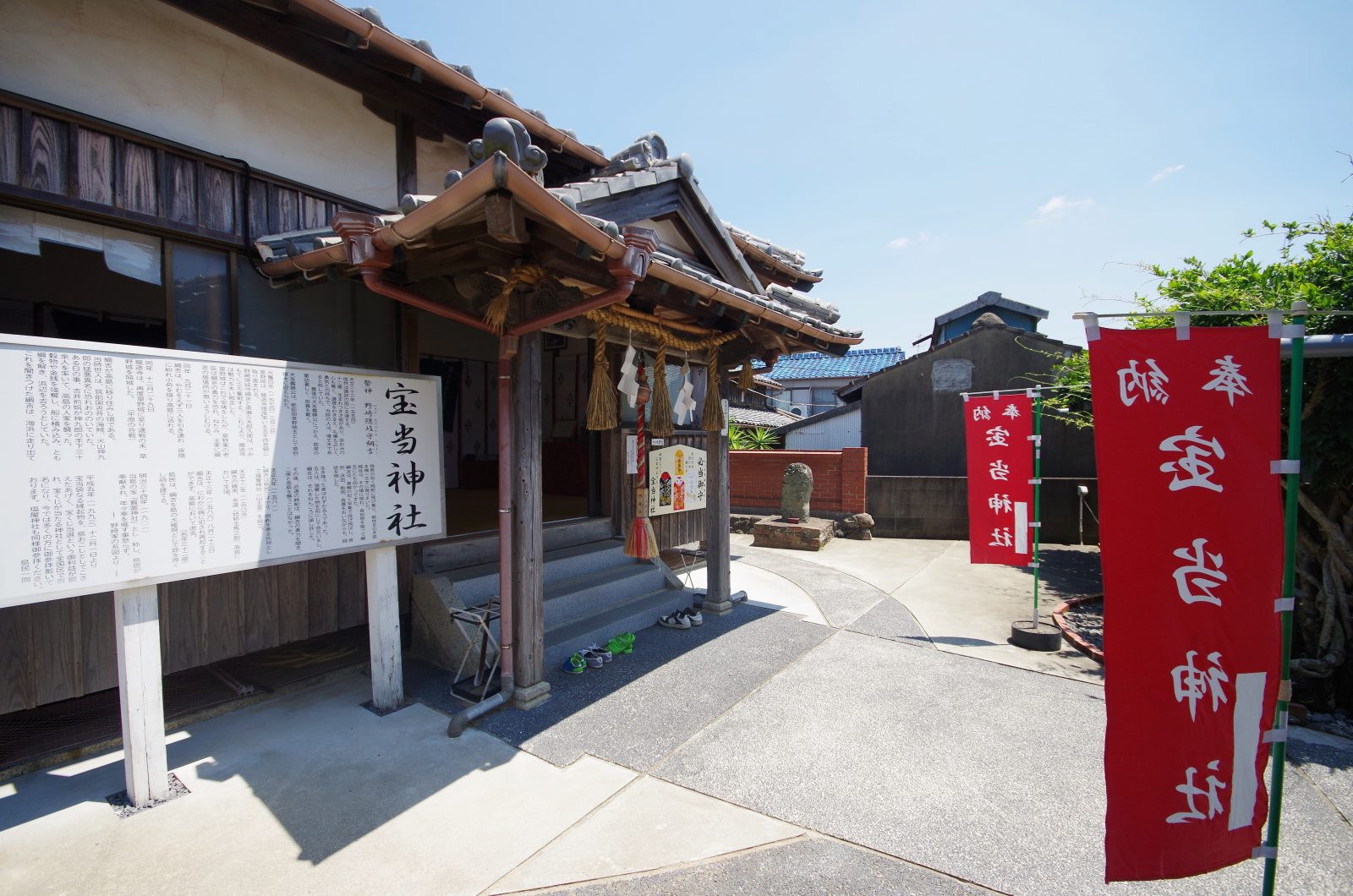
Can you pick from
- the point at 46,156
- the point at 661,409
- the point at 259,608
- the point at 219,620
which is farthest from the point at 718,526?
the point at 46,156

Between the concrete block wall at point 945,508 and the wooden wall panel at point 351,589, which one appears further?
the concrete block wall at point 945,508

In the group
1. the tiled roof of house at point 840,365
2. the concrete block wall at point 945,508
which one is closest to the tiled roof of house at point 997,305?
the tiled roof of house at point 840,365

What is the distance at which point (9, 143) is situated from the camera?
146 inches

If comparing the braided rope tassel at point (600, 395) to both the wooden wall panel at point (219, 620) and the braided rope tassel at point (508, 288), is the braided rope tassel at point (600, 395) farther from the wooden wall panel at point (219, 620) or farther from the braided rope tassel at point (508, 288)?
the wooden wall panel at point (219, 620)

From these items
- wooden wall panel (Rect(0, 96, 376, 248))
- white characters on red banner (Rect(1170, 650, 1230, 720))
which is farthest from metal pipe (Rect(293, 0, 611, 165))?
white characters on red banner (Rect(1170, 650, 1230, 720))

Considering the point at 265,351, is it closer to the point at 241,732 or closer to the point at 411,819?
the point at 241,732

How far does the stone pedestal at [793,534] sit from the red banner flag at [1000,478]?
459 cm

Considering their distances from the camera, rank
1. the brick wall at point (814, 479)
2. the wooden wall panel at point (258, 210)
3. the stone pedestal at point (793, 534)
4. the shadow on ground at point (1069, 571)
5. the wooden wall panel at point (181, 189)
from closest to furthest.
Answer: the wooden wall panel at point (181, 189), the wooden wall panel at point (258, 210), the shadow on ground at point (1069, 571), the stone pedestal at point (793, 534), the brick wall at point (814, 479)

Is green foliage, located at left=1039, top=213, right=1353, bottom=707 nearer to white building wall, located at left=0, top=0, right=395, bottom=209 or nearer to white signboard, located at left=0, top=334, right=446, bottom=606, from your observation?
white signboard, located at left=0, top=334, right=446, bottom=606

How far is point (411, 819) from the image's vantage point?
3.27 metres

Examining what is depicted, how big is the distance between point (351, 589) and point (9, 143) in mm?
3956

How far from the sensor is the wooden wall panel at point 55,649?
13.4ft

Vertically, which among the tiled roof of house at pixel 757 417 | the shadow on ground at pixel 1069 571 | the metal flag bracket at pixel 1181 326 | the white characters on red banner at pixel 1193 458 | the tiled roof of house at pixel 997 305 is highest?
the tiled roof of house at pixel 997 305

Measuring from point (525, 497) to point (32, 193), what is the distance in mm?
3653
